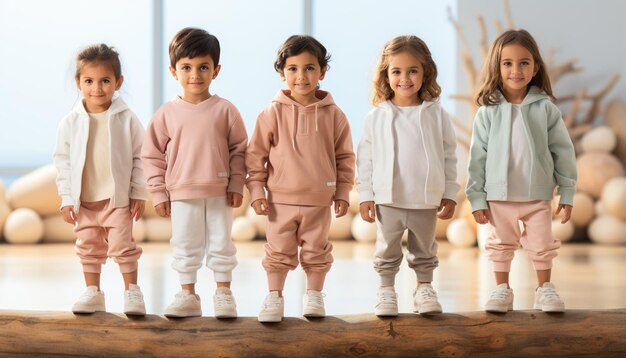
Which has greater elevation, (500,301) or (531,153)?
(531,153)

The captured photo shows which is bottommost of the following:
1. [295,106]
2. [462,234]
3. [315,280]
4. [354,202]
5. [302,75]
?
[462,234]

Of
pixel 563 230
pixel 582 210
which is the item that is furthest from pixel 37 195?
pixel 582 210

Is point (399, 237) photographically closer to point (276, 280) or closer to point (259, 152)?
point (276, 280)

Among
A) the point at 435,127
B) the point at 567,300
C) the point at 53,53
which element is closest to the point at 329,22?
the point at 53,53

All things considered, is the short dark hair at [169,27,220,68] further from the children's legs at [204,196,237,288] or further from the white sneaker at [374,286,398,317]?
the white sneaker at [374,286,398,317]

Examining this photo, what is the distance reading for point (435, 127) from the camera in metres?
3.39

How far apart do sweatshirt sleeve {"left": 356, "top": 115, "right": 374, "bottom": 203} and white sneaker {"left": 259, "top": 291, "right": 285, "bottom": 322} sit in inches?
17.8

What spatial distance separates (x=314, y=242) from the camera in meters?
3.38

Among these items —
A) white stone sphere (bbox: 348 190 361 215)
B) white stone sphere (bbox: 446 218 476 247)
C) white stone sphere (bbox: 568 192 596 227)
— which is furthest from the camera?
white stone sphere (bbox: 348 190 361 215)

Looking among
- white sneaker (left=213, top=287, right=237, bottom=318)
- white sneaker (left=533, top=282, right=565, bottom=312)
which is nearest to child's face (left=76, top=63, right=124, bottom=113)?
white sneaker (left=213, top=287, right=237, bottom=318)

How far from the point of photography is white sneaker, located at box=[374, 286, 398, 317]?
3.32 metres

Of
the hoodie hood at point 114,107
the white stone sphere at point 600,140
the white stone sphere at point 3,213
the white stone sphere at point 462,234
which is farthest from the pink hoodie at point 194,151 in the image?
the white stone sphere at point 600,140

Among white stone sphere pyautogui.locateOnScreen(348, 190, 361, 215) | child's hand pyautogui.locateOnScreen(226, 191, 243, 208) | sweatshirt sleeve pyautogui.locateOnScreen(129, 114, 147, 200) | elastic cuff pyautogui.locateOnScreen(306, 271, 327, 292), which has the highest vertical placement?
sweatshirt sleeve pyautogui.locateOnScreen(129, 114, 147, 200)

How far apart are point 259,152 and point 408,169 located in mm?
525
